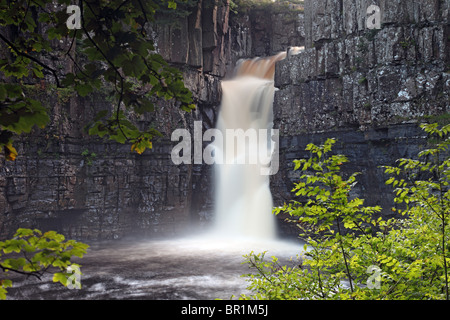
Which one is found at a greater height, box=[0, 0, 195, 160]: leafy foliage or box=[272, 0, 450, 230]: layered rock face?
box=[272, 0, 450, 230]: layered rock face

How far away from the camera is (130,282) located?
46.9ft

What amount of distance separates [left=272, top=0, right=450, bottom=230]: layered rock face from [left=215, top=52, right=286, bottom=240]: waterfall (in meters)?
1.84

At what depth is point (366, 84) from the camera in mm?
18969

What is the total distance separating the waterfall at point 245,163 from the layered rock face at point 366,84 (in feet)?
6.03

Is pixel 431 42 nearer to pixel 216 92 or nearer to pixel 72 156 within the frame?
pixel 216 92

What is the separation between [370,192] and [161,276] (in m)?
10.8

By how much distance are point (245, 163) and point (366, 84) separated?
8.74 m

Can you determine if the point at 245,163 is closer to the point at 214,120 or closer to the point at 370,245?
the point at 214,120

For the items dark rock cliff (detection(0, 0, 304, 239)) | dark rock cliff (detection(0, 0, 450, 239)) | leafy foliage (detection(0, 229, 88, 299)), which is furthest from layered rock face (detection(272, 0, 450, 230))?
leafy foliage (detection(0, 229, 88, 299))

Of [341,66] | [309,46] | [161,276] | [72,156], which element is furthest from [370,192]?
[72,156]

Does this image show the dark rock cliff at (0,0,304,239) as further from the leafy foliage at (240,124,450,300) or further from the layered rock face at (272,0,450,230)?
the leafy foliage at (240,124,450,300)

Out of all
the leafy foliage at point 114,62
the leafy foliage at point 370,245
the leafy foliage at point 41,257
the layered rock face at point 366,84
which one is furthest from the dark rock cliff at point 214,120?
the leafy foliage at point 41,257

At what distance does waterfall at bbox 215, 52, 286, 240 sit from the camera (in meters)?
23.3

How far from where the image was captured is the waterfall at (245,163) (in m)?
23.3
